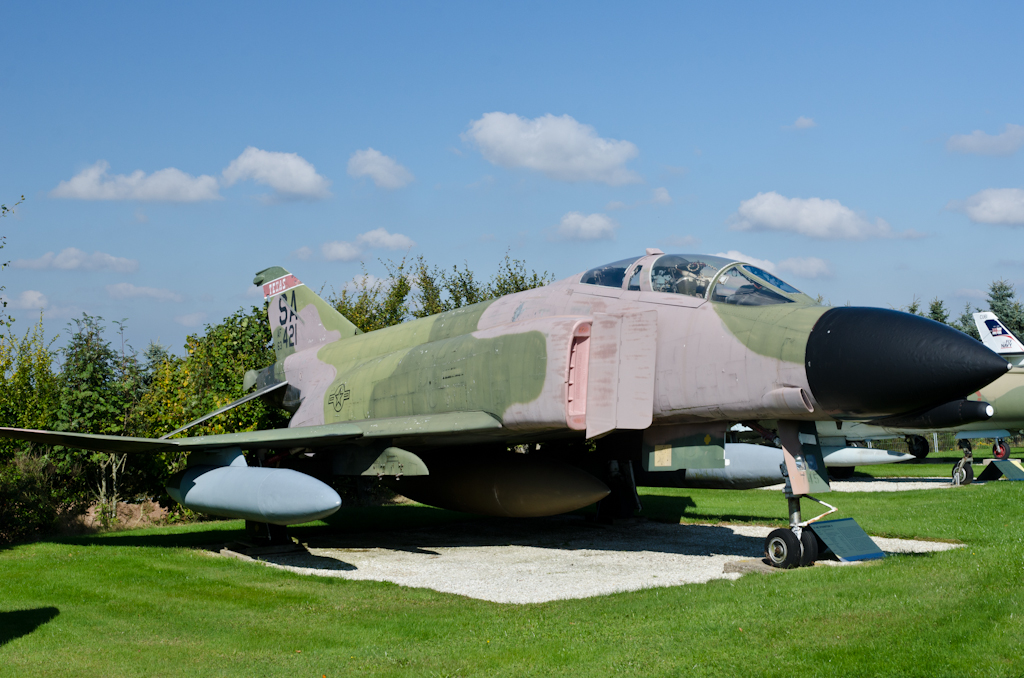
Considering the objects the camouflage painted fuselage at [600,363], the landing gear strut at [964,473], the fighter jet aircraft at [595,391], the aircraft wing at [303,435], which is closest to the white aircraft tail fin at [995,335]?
the landing gear strut at [964,473]

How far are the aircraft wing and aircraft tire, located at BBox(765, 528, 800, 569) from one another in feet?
10.7

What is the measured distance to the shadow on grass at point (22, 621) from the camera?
6377mm

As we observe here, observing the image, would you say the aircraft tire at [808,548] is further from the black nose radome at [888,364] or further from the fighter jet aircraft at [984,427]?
the fighter jet aircraft at [984,427]

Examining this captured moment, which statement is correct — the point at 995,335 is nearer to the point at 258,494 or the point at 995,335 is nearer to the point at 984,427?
the point at 984,427

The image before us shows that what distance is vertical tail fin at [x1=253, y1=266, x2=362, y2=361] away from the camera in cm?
1511

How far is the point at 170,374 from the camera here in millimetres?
15625

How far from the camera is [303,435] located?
10.3 meters

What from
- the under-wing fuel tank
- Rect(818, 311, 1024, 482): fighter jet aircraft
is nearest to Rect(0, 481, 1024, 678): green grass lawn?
the under-wing fuel tank

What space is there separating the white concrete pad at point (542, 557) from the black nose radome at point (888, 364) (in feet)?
7.64

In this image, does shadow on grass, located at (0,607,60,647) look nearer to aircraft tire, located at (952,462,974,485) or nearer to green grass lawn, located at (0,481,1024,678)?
green grass lawn, located at (0,481,1024,678)

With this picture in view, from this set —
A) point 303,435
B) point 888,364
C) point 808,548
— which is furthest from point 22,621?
point 888,364

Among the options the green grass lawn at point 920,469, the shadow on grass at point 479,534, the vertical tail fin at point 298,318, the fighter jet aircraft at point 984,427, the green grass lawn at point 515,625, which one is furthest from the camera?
the green grass lawn at point 920,469

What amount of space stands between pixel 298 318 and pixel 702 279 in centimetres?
924

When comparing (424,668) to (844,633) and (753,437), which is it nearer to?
(844,633)
